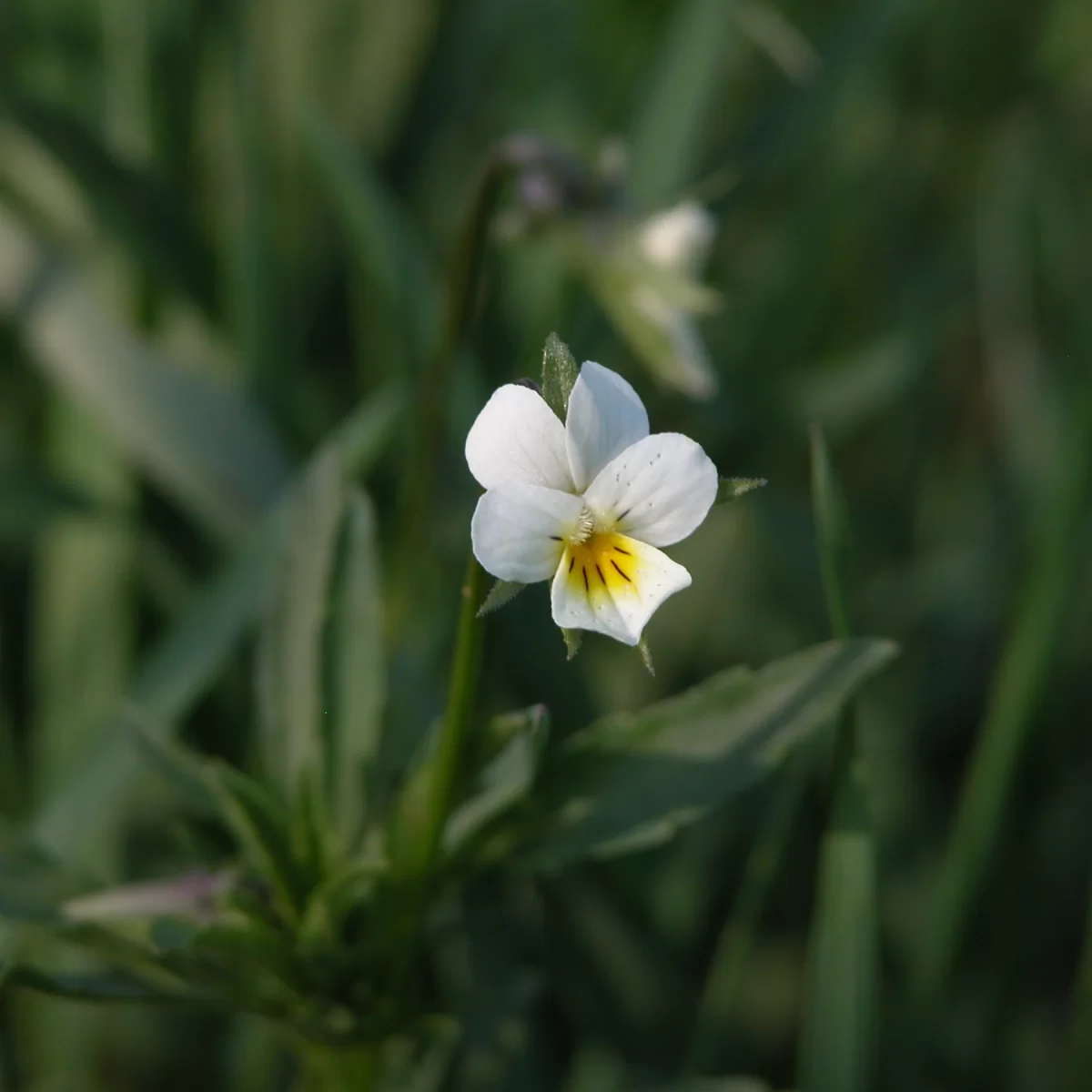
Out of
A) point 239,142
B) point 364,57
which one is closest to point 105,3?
point 239,142

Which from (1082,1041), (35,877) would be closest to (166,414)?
(35,877)

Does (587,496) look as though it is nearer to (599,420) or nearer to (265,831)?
(599,420)

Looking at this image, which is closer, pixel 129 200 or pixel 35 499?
pixel 35 499

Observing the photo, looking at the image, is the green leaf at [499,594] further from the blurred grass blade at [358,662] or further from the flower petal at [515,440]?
the blurred grass blade at [358,662]

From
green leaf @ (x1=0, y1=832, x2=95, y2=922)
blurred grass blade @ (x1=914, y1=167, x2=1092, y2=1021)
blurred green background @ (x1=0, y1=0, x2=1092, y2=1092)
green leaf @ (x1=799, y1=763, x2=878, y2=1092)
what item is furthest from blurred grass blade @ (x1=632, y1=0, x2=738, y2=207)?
green leaf @ (x1=0, y1=832, x2=95, y2=922)

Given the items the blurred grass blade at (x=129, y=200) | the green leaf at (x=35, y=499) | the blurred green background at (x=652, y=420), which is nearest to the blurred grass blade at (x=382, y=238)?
the blurred green background at (x=652, y=420)

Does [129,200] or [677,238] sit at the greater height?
[129,200]

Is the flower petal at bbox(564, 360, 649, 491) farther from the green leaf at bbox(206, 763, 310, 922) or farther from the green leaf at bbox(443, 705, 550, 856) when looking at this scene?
the green leaf at bbox(206, 763, 310, 922)
